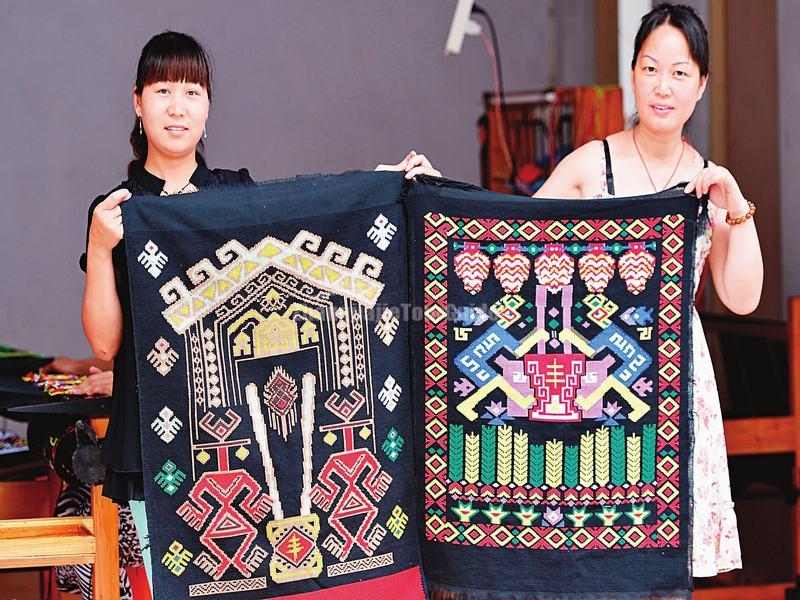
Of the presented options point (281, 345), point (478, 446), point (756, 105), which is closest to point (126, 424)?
point (281, 345)

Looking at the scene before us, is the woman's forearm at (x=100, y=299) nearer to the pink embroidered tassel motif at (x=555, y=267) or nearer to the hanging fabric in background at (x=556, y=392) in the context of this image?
the hanging fabric in background at (x=556, y=392)

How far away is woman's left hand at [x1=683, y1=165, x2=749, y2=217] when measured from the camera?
1883mm

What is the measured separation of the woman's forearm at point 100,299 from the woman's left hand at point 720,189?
→ 1.07 m

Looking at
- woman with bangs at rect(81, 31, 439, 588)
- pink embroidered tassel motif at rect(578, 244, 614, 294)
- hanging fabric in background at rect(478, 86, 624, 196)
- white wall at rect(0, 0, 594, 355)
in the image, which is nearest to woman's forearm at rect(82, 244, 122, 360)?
woman with bangs at rect(81, 31, 439, 588)

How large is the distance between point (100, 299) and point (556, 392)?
85 centimetres

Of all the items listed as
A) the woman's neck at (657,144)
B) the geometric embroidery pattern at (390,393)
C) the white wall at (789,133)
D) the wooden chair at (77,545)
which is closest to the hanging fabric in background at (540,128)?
the white wall at (789,133)

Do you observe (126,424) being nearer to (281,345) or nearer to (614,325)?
(281,345)

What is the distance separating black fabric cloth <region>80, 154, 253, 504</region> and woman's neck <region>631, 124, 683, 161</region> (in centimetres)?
79

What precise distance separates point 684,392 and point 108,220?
43.0 inches

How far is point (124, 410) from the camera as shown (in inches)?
75.5

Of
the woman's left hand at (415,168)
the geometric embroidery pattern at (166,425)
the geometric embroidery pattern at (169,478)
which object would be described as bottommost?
the geometric embroidery pattern at (169,478)

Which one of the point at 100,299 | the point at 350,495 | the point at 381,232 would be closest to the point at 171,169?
the point at 100,299

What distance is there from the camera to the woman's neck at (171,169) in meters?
1.97

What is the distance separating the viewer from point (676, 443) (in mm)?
1971
